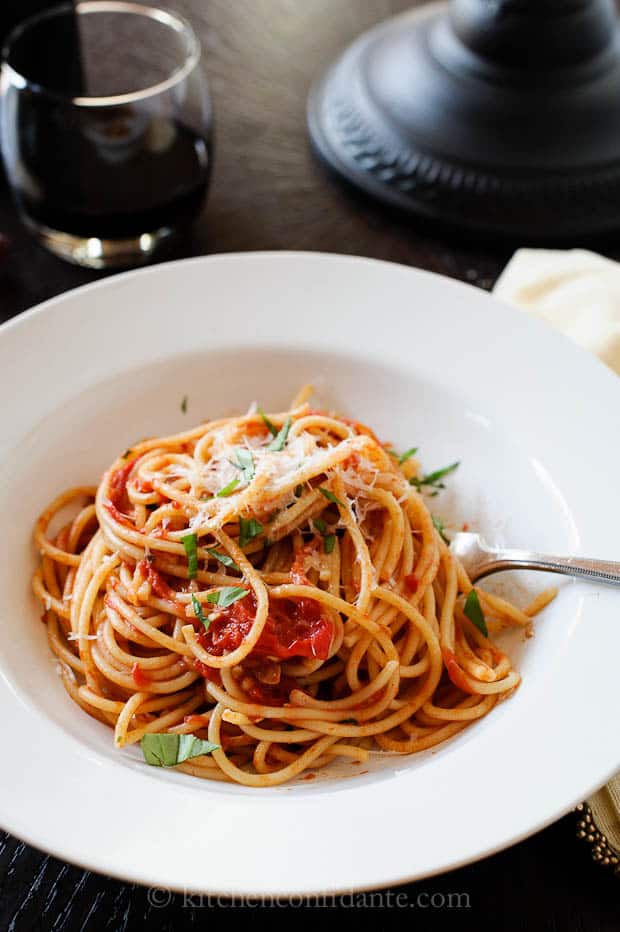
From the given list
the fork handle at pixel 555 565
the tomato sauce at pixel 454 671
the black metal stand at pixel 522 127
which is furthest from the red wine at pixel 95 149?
the tomato sauce at pixel 454 671

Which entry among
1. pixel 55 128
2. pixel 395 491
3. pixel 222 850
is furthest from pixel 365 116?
pixel 222 850

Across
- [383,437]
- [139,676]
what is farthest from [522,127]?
[139,676]

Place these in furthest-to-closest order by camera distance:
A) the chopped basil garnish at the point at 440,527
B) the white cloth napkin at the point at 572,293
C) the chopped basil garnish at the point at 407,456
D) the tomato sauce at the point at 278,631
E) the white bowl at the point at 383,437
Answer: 1. the white cloth napkin at the point at 572,293
2. the chopped basil garnish at the point at 407,456
3. the chopped basil garnish at the point at 440,527
4. the tomato sauce at the point at 278,631
5. the white bowl at the point at 383,437

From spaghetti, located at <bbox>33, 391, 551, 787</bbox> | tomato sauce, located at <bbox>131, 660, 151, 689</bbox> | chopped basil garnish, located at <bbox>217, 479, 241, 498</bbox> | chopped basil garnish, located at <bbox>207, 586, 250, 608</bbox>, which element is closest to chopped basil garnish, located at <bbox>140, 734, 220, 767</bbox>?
spaghetti, located at <bbox>33, 391, 551, 787</bbox>

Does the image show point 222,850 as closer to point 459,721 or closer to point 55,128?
point 459,721

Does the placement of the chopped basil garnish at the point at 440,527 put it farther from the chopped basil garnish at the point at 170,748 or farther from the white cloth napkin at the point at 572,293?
the chopped basil garnish at the point at 170,748

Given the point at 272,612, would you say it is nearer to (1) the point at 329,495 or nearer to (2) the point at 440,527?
(1) the point at 329,495
